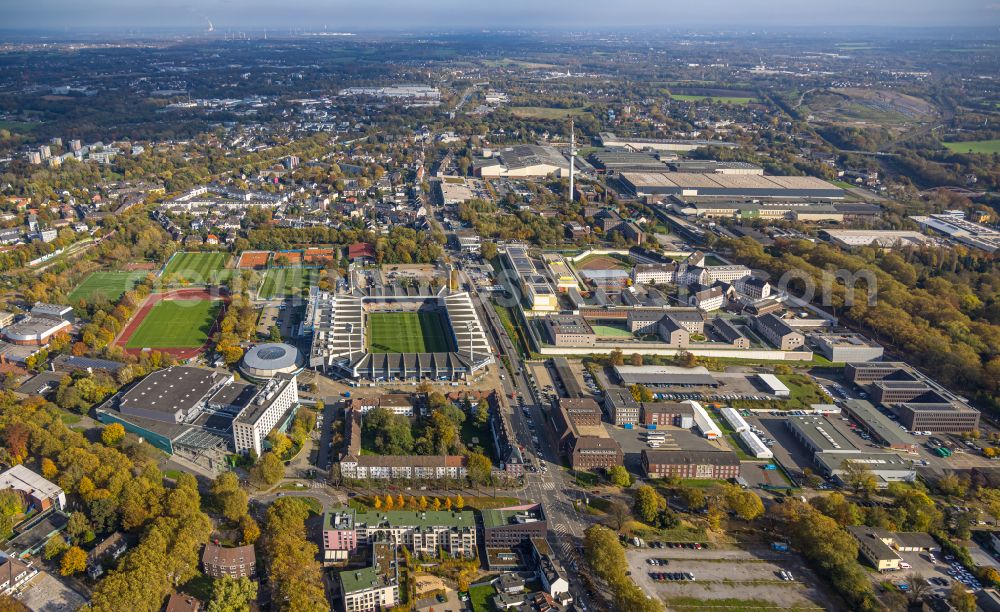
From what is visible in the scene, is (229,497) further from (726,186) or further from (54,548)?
(726,186)

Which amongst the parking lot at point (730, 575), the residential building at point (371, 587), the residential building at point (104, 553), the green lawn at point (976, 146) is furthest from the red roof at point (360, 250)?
the green lawn at point (976, 146)

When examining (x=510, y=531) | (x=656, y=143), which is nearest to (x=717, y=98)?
(x=656, y=143)

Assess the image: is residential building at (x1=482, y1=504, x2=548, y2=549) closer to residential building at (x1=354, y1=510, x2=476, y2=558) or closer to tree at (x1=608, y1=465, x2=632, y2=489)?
residential building at (x1=354, y1=510, x2=476, y2=558)

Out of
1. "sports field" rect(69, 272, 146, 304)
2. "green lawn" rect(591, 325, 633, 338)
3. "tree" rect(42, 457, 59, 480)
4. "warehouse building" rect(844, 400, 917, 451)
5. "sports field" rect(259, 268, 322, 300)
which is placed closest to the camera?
"tree" rect(42, 457, 59, 480)

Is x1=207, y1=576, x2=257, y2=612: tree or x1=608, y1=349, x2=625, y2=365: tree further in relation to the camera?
x1=608, y1=349, x2=625, y2=365: tree

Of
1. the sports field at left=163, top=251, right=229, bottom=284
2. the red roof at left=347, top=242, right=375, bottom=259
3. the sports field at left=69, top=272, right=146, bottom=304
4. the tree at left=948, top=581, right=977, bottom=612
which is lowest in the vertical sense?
the tree at left=948, top=581, right=977, bottom=612

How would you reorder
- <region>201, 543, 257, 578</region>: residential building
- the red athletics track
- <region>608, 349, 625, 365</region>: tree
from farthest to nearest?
the red athletics track < <region>608, 349, 625, 365</region>: tree < <region>201, 543, 257, 578</region>: residential building

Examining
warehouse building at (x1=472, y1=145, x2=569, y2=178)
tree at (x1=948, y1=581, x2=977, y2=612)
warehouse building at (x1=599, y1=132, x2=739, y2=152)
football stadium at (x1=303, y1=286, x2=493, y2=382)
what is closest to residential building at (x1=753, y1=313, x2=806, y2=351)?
football stadium at (x1=303, y1=286, x2=493, y2=382)
